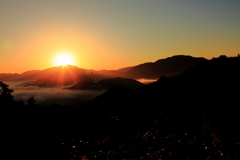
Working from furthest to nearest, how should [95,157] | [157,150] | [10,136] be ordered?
1. [10,136]
2. [95,157]
3. [157,150]

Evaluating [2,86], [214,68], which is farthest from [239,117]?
[2,86]

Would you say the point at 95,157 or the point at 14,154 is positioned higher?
the point at 95,157

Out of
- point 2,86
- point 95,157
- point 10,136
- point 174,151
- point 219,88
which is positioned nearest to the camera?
point 174,151

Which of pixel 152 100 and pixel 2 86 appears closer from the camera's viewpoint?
pixel 152 100

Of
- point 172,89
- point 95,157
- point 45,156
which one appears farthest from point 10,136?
point 172,89

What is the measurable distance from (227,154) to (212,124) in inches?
82.4

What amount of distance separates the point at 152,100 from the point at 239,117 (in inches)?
1617

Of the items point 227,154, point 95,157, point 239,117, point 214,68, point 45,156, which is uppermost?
point 214,68

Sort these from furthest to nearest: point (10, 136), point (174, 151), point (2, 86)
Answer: point (2, 86) < point (10, 136) < point (174, 151)

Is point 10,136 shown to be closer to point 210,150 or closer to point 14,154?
point 14,154

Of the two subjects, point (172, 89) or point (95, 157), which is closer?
point (95, 157)

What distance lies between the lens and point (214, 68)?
5134 cm

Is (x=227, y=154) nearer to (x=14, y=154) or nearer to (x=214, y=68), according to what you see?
(x=14, y=154)

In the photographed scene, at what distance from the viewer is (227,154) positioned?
20.0 feet
